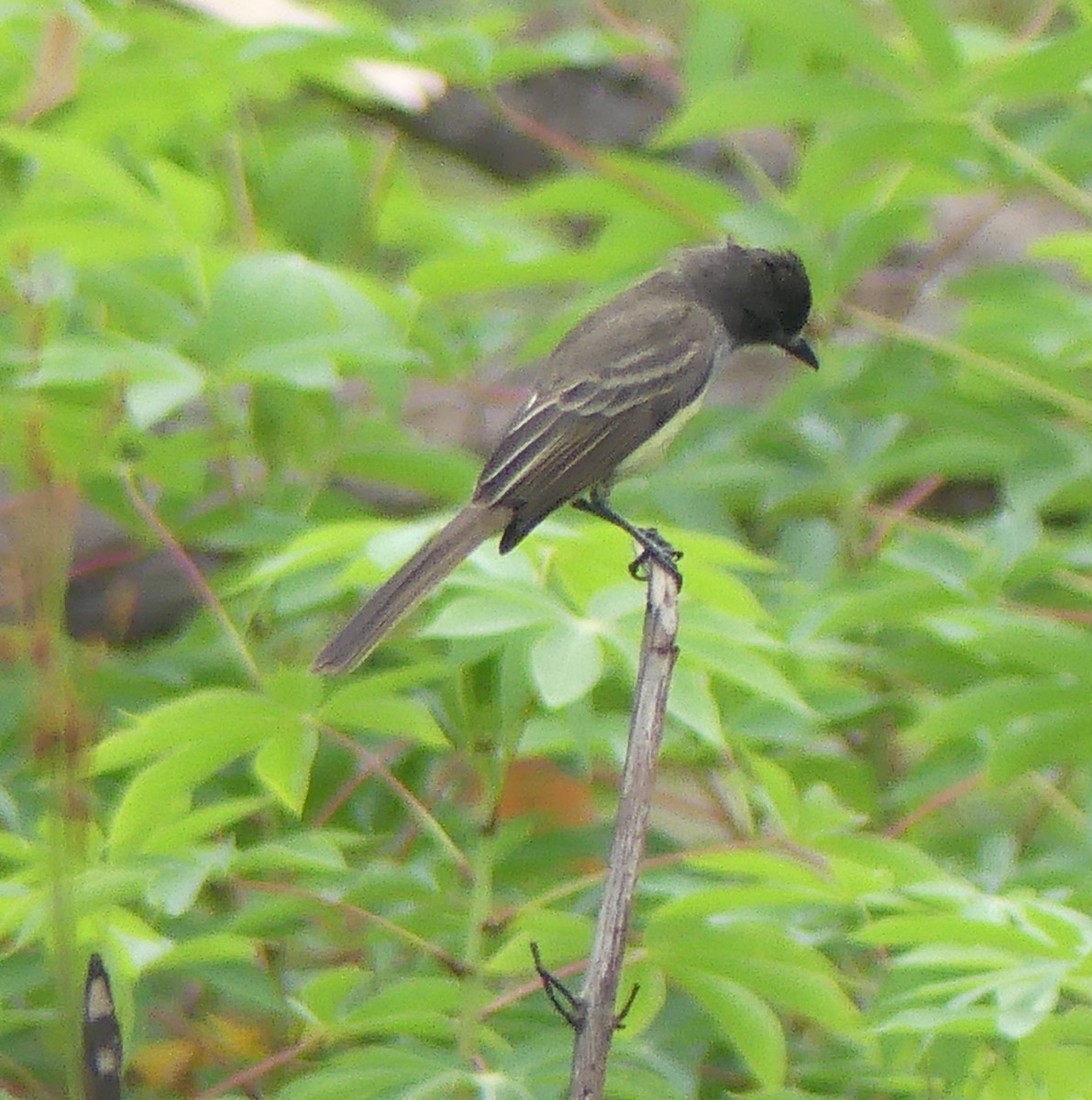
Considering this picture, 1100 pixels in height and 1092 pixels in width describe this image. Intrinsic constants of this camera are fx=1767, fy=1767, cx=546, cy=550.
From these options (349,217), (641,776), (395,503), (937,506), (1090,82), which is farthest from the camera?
(937,506)

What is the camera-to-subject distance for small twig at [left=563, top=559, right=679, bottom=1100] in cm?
170

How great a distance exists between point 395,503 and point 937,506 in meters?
1.54

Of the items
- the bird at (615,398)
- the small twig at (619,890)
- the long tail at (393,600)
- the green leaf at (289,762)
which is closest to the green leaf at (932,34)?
the bird at (615,398)

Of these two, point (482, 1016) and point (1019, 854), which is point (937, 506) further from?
point (482, 1016)

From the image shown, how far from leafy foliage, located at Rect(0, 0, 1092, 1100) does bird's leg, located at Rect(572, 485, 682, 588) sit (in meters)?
0.07

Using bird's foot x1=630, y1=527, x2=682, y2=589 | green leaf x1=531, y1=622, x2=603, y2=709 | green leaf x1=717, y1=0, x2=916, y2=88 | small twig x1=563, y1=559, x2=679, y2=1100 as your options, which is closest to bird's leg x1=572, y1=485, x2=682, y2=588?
bird's foot x1=630, y1=527, x2=682, y2=589

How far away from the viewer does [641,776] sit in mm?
1813

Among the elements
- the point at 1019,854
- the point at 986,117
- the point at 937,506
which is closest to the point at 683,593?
the point at 1019,854

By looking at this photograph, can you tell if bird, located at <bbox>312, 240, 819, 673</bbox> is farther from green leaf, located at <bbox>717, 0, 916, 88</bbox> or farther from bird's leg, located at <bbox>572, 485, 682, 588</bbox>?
green leaf, located at <bbox>717, 0, 916, 88</bbox>

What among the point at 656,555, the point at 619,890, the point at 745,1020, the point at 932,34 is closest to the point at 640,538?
the point at 656,555

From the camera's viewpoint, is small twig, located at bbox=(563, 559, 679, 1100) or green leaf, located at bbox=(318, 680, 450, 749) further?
green leaf, located at bbox=(318, 680, 450, 749)

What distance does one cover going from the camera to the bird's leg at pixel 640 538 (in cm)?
260

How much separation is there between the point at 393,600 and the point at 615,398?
102 cm

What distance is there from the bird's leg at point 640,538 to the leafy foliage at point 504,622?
0.07m
